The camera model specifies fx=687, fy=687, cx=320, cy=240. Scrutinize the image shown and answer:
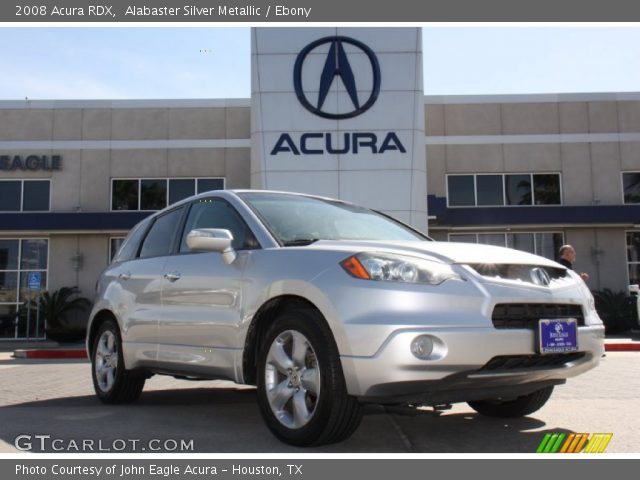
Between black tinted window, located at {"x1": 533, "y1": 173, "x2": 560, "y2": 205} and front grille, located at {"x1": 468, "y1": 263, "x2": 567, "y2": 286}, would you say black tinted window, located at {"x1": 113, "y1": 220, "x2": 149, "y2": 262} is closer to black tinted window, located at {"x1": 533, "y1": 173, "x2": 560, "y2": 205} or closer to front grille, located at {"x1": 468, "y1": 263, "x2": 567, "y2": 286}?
front grille, located at {"x1": 468, "y1": 263, "x2": 567, "y2": 286}

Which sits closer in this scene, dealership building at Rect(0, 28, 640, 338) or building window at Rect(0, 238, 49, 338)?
dealership building at Rect(0, 28, 640, 338)

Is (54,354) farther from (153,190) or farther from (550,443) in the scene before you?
(550,443)

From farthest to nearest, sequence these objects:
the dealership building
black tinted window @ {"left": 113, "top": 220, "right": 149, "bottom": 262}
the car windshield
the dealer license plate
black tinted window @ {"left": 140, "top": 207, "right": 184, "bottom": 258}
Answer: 1. the dealership building
2. black tinted window @ {"left": 113, "top": 220, "right": 149, "bottom": 262}
3. black tinted window @ {"left": 140, "top": 207, "right": 184, "bottom": 258}
4. the car windshield
5. the dealer license plate

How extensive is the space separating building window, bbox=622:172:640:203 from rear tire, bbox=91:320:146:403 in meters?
20.3

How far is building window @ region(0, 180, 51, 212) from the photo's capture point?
75.6 feet

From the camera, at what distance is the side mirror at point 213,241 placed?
4.61 m

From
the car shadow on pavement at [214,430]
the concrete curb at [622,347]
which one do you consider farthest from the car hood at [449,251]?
the concrete curb at [622,347]

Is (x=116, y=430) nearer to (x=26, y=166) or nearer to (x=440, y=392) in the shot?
(x=440, y=392)

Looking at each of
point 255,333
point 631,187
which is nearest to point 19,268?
point 631,187

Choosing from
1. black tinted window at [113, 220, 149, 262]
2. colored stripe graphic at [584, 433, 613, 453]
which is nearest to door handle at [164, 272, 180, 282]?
black tinted window at [113, 220, 149, 262]

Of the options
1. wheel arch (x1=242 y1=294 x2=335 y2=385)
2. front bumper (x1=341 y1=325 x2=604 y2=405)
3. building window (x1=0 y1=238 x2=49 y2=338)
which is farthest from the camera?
building window (x1=0 y1=238 x2=49 y2=338)

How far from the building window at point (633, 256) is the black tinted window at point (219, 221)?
1994 cm

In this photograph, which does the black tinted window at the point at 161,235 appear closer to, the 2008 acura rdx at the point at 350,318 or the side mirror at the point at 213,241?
the 2008 acura rdx at the point at 350,318
